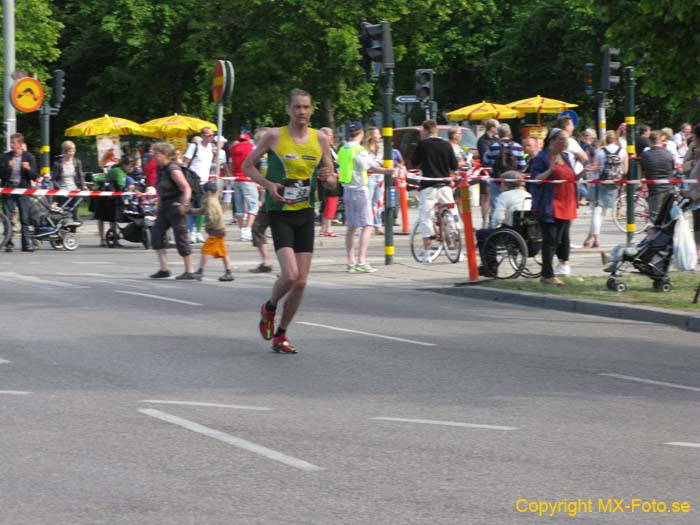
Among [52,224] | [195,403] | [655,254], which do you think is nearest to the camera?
[195,403]

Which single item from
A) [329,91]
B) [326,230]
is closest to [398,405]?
[326,230]

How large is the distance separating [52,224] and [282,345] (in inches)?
537

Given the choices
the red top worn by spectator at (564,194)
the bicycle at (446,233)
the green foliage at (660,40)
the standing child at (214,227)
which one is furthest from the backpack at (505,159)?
the standing child at (214,227)

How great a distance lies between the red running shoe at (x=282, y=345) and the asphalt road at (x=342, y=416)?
0.15 metres

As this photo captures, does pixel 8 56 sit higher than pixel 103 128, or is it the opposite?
pixel 8 56

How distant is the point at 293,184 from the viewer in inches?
426

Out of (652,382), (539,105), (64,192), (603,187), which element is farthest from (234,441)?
(539,105)

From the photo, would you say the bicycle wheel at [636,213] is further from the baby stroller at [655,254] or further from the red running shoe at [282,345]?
the red running shoe at [282,345]

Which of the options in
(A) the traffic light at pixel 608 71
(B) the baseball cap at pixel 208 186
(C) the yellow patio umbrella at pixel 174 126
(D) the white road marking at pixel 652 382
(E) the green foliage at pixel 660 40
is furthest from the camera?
(C) the yellow patio umbrella at pixel 174 126

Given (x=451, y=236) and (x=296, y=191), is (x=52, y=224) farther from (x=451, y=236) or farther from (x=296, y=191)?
(x=296, y=191)

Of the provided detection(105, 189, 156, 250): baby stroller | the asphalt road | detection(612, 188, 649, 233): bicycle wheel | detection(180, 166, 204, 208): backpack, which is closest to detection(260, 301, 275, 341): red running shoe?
the asphalt road

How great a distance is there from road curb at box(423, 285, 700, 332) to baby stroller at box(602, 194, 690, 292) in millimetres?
814

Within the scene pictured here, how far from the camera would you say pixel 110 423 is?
784 centimetres

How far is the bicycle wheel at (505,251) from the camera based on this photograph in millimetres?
16781
